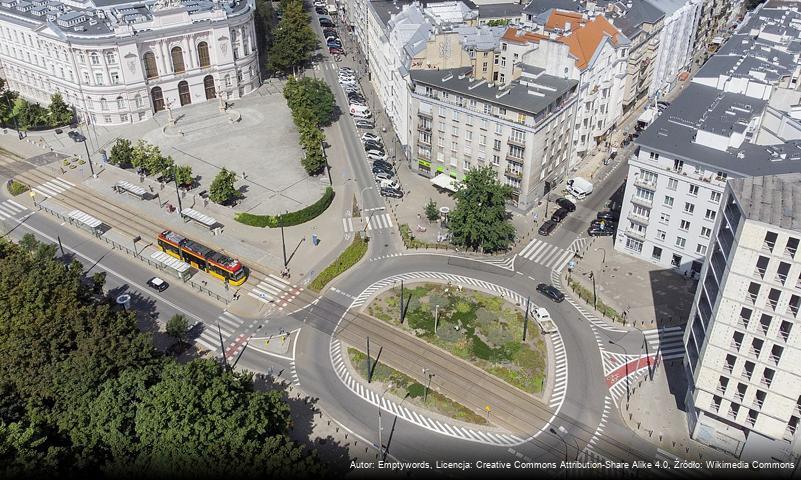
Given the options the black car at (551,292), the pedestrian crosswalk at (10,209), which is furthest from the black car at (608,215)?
the pedestrian crosswalk at (10,209)

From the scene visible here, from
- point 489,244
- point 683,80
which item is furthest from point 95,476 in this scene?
point 683,80

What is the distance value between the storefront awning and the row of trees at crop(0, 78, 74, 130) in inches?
3521

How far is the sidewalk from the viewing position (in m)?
84.4

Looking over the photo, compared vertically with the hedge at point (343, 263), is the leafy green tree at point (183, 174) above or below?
above

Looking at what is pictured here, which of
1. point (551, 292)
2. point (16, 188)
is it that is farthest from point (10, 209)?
point (551, 292)

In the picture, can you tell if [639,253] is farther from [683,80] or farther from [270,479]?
[683,80]

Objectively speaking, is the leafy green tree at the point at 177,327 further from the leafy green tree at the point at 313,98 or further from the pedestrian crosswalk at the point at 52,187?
the leafy green tree at the point at 313,98

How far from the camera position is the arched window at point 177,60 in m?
165

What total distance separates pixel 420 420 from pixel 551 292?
1309 inches

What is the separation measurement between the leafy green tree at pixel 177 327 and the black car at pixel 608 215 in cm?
7705

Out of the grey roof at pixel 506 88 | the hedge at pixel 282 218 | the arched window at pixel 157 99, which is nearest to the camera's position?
the grey roof at pixel 506 88

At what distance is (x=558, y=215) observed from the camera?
128375 mm

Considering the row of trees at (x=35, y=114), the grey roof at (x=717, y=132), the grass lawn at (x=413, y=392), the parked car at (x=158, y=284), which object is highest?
the grey roof at (x=717, y=132)

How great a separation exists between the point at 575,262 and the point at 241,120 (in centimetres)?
9078
